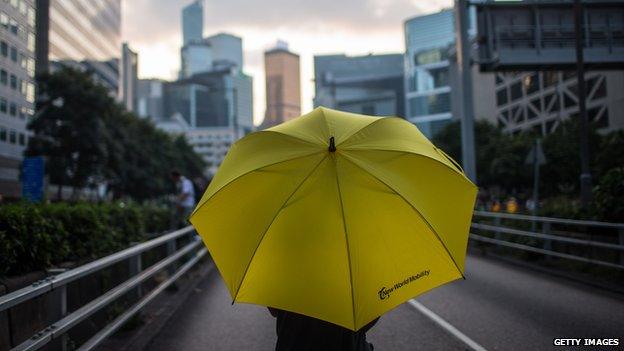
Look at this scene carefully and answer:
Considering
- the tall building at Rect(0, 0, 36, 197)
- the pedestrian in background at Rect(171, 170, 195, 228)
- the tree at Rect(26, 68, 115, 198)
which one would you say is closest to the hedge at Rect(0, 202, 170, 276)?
the pedestrian in background at Rect(171, 170, 195, 228)

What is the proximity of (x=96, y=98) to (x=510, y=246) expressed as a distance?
127ft

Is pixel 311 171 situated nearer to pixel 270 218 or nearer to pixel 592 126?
A: pixel 270 218

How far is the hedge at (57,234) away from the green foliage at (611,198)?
8265mm

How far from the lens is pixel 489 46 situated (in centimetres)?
1859

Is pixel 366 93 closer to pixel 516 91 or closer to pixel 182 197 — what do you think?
pixel 516 91

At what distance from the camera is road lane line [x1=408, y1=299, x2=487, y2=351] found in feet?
18.4

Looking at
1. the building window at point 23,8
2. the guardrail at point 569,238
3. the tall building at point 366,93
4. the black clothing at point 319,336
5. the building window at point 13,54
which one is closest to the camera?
the black clothing at point 319,336

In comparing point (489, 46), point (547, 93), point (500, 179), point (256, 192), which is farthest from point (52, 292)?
point (547, 93)

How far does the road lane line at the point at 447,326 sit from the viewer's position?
5617mm

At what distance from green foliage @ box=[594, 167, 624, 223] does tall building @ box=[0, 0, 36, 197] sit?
63.7 m

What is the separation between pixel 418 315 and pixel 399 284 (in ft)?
15.8
